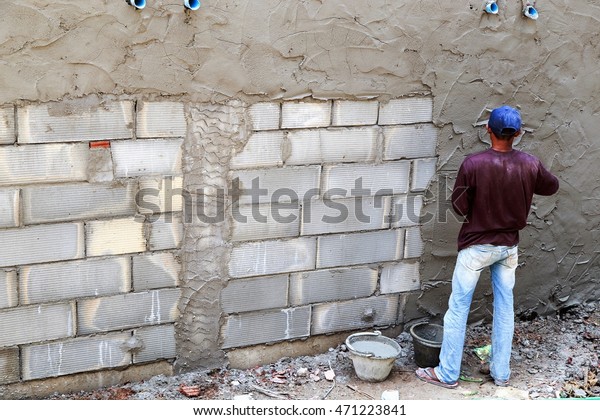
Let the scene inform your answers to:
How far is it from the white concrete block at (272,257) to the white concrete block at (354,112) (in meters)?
0.73

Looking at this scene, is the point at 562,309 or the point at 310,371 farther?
the point at 562,309

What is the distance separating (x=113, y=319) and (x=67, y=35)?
152 cm

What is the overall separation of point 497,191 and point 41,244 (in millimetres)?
2434

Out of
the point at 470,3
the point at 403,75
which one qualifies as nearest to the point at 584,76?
the point at 470,3

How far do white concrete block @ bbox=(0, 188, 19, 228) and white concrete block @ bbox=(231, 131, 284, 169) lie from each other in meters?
1.13

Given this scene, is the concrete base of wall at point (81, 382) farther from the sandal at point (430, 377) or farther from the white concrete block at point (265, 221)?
the sandal at point (430, 377)

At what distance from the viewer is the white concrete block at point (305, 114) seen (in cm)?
405

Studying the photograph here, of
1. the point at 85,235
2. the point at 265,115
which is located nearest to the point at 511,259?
the point at 265,115

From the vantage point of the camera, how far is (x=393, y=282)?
4.62m

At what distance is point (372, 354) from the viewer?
426 centimetres

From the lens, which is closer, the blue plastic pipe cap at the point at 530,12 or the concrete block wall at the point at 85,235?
the concrete block wall at the point at 85,235

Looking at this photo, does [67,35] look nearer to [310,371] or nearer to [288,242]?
[288,242]

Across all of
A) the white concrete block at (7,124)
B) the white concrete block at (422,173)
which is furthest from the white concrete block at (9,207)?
the white concrete block at (422,173)

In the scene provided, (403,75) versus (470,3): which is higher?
(470,3)
